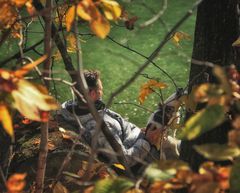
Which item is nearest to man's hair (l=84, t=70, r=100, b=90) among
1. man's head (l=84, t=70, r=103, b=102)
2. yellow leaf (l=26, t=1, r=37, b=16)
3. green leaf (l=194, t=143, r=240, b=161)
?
man's head (l=84, t=70, r=103, b=102)

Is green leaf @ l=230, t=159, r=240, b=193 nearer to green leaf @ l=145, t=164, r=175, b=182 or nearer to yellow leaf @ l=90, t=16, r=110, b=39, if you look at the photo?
green leaf @ l=145, t=164, r=175, b=182

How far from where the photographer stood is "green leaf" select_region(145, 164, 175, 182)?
1094 millimetres

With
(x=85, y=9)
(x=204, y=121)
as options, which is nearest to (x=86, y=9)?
(x=85, y=9)

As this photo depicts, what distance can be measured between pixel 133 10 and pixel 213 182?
739 centimetres

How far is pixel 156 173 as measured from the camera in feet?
3.62

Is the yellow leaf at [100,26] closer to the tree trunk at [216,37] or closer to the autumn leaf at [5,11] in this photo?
the autumn leaf at [5,11]

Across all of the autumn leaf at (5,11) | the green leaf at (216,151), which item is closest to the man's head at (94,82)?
the autumn leaf at (5,11)

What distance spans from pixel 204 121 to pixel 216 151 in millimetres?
77

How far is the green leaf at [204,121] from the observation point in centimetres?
105

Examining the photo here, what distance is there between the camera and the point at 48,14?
1.70m

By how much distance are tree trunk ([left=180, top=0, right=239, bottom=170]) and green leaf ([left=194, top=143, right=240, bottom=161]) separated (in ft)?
4.85

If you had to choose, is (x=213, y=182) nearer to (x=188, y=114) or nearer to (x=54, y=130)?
(x=188, y=114)

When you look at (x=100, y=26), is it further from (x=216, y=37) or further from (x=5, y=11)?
(x=216, y=37)

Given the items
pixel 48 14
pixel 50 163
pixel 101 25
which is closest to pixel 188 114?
pixel 50 163
